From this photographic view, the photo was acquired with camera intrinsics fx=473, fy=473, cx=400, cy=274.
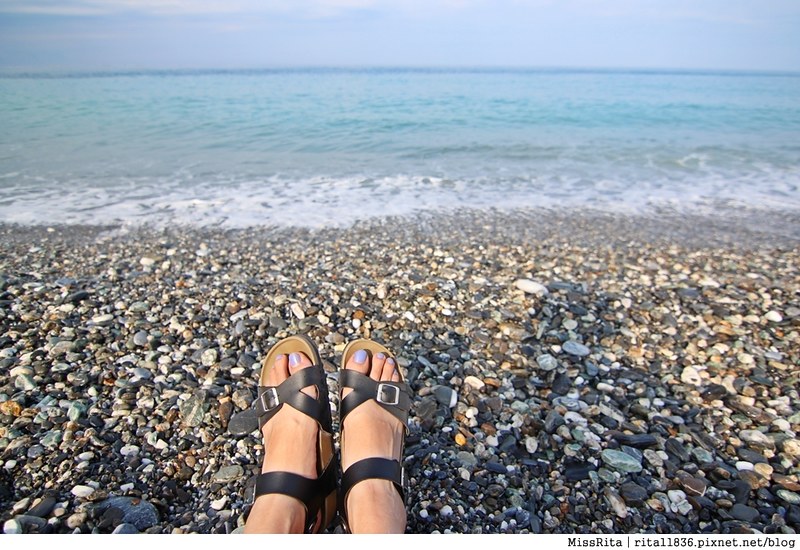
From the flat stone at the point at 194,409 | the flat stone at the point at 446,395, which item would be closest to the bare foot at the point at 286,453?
the flat stone at the point at 194,409

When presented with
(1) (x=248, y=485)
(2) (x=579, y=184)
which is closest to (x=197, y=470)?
(1) (x=248, y=485)

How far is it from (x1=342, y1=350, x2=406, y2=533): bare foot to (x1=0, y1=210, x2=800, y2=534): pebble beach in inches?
7.9

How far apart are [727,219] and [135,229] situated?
8.39 meters

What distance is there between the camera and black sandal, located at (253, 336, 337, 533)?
6.64 ft

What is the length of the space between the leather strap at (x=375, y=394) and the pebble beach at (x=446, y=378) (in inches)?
9.8

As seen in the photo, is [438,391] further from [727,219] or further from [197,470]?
[727,219]

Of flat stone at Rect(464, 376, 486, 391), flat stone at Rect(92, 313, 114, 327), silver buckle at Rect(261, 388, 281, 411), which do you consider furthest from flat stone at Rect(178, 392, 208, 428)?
flat stone at Rect(464, 376, 486, 391)


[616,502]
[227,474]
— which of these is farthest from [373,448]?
[616,502]

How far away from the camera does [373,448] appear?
7.23ft

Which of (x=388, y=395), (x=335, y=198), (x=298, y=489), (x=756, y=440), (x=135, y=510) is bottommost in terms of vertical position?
(x=335, y=198)

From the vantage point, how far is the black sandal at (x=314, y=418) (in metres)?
2.03

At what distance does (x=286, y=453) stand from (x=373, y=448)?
1.30 feet

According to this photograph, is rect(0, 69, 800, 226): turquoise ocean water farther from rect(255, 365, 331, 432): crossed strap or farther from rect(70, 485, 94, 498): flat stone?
rect(70, 485, 94, 498): flat stone

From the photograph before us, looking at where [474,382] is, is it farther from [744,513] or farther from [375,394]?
[744,513]
